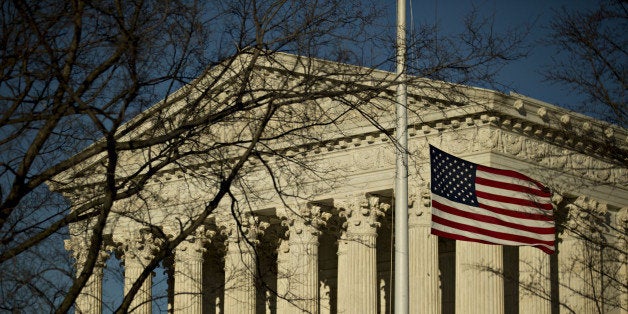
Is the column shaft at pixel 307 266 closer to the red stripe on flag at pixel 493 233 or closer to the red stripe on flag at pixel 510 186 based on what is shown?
the red stripe on flag at pixel 510 186

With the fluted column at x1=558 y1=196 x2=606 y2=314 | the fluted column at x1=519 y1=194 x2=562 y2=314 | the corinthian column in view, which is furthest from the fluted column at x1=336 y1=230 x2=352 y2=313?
the fluted column at x1=558 y1=196 x2=606 y2=314

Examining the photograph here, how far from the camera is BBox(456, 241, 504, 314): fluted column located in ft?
161

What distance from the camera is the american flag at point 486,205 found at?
3491 cm

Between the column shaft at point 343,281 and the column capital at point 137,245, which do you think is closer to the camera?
the column shaft at point 343,281

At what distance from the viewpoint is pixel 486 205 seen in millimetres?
36594

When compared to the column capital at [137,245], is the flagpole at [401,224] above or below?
below

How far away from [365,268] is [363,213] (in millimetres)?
2048

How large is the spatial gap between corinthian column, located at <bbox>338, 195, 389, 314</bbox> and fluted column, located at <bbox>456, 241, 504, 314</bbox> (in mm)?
4228

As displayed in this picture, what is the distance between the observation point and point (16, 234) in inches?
813

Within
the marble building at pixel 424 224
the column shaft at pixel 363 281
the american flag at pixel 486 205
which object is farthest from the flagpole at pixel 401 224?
the column shaft at pixel 363 281

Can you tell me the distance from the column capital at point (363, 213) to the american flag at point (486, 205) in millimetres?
14333

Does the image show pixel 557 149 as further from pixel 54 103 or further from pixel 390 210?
pixel 54 103

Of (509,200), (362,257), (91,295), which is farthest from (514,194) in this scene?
(91,295)

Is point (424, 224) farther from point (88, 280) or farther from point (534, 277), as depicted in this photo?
point (88, 280)
